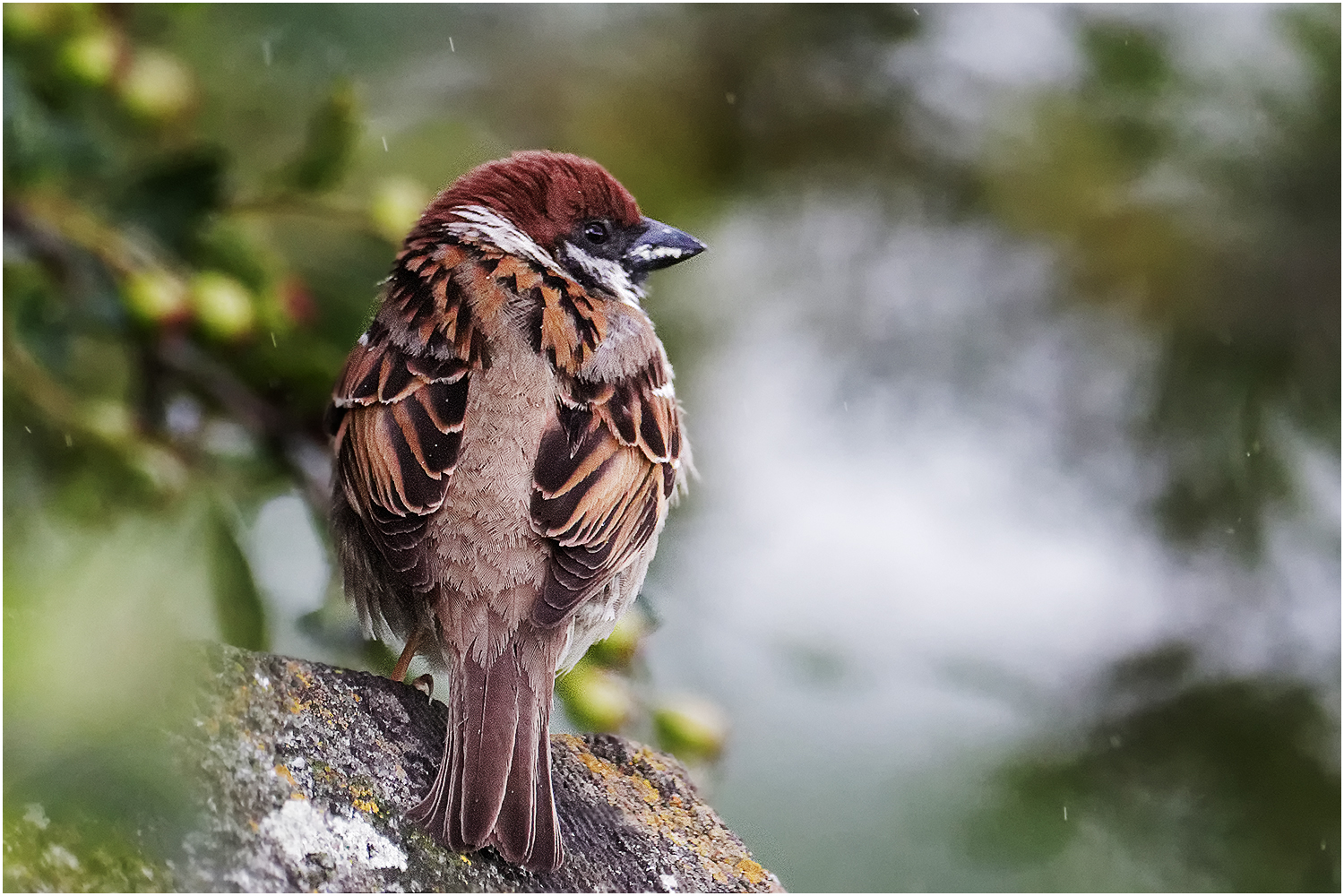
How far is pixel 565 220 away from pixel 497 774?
1871mm

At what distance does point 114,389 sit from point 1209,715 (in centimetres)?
407

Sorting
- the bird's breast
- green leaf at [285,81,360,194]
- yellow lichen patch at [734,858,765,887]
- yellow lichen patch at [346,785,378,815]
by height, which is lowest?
yellow lichen patch at [346,785,378,815]

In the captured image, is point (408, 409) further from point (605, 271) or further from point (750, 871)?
point (750, 871)

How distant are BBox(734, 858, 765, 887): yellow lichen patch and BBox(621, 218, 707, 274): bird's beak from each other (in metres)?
1.71

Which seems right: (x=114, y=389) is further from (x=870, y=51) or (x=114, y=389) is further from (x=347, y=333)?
(x=870, y=51)

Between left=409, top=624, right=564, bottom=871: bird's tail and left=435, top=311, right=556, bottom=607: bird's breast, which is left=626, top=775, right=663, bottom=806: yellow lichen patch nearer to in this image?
left=409, top=624, right=564, bottom=871: bird's tail

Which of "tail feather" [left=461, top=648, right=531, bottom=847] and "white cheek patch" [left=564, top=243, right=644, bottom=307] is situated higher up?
"white cheek patch" [left=564, top=243, right=644, bottom=307]

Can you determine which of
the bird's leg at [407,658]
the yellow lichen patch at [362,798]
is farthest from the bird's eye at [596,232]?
the yellow lichen patch at [362,798]

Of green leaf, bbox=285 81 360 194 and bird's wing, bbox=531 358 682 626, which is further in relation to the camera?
green leaf, bbox=285 81 360 194

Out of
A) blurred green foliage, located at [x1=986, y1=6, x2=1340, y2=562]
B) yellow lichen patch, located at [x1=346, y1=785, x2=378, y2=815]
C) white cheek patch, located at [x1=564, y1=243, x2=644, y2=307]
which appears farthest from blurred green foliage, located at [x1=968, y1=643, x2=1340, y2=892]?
yellow lichen patch, located at [x1=346, y1=785, x2=378, y2=815]

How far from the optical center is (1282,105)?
5531 millimetres

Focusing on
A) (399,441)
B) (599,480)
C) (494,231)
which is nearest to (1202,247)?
(494,231)

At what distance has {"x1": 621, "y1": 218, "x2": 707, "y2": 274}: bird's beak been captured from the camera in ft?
12.2

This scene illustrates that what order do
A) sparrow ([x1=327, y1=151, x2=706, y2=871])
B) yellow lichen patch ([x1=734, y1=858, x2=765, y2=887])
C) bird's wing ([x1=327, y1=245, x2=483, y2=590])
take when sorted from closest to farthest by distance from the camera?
1. sparrow ([x1=327, y1=151, x2=706, y2=871])
2. yellow lichen patch ([x1=734, y1=858, x2=765, y2=887])
3. bird's wing ([x1=327, y1=245, x2=483, y2=590])
